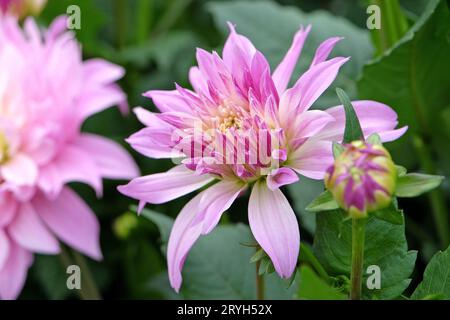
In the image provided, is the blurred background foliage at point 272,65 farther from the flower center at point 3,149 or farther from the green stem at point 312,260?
the flower center at point 3,149

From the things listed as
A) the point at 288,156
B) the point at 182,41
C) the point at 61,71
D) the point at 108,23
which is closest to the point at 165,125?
the point at 288,156

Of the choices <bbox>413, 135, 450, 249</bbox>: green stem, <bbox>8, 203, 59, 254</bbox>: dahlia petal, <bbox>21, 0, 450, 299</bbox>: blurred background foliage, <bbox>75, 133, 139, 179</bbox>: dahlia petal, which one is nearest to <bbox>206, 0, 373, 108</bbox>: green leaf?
<bbox>21, 0, 450, 299</bbox>: blurred background foliage

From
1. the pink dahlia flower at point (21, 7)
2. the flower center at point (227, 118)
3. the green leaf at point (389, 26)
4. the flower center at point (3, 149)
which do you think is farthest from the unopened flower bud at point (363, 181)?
the pink dahlia flower at point (21, 7)

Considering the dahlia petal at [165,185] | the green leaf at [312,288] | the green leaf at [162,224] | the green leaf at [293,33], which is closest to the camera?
the green leaf at [312,288]

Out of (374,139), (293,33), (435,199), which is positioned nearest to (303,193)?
(435,199)

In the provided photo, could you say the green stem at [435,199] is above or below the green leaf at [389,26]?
below

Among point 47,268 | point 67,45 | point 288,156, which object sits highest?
point 67,45

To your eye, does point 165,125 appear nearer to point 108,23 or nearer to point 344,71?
point 344,71

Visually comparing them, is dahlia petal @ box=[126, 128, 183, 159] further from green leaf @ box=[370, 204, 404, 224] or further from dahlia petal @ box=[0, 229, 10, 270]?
dahlia petal @ box=[0, 229, 10, 270]
